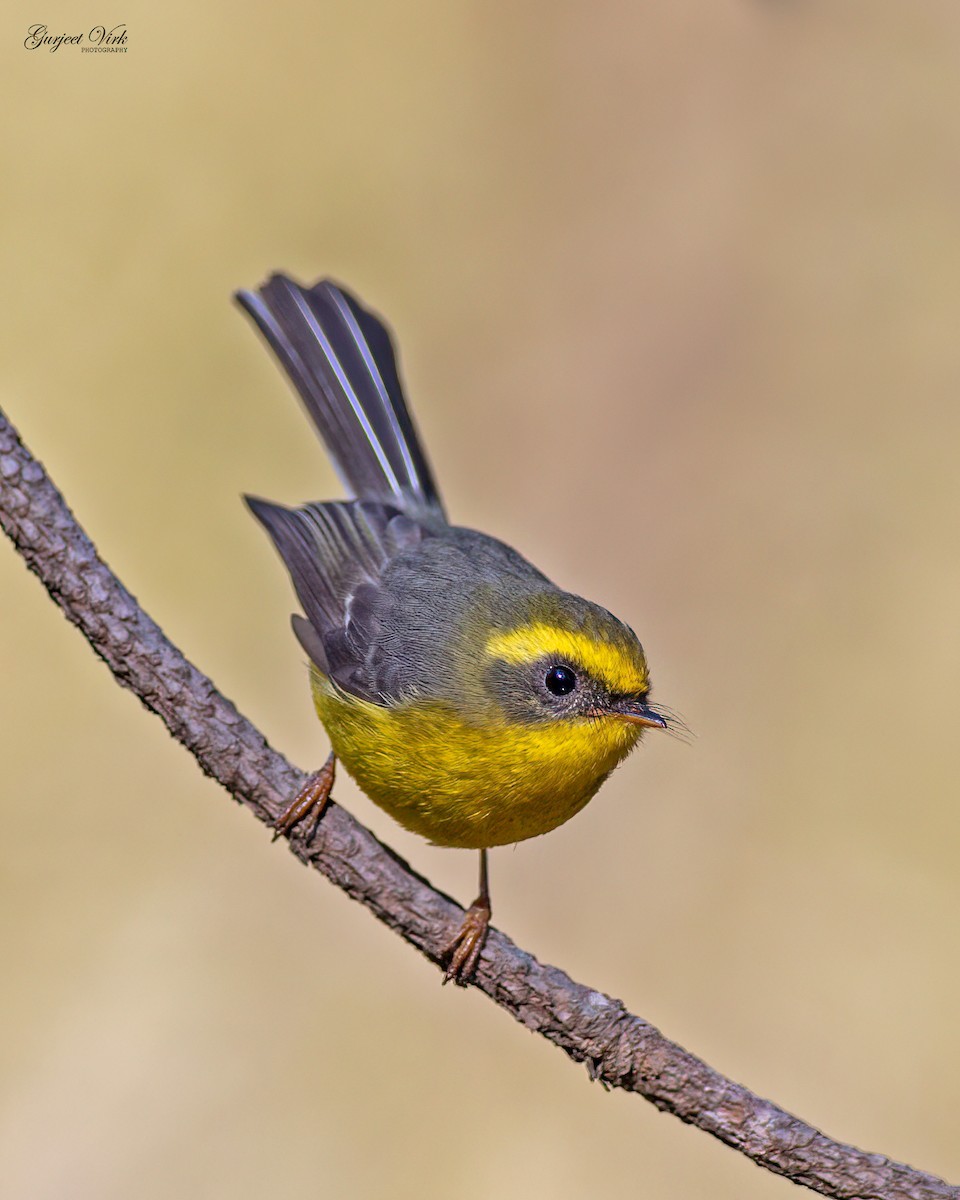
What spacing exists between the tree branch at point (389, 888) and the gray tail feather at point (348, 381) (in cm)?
173

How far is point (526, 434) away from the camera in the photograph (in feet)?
24.9

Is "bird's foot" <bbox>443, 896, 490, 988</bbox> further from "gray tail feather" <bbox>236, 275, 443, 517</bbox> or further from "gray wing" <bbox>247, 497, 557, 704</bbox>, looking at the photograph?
"gray tail feather" <bbox>236, 275, 443, 517</bbox>

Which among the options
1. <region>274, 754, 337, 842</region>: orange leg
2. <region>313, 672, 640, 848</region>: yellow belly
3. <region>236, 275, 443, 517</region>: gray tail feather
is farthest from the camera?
<region>236, 275, 443, 517</region>: gray tail feather

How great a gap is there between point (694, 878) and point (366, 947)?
1638 millimetres

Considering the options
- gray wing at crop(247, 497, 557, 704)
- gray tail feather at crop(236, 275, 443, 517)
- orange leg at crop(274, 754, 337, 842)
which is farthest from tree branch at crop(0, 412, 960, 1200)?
gray tail feather at crop(236, 275, 443, 517)

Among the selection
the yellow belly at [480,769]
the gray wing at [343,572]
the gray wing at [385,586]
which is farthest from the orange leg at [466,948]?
the gray wing at [343,572]

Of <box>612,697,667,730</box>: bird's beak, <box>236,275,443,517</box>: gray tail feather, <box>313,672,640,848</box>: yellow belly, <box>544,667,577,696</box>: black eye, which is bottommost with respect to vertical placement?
<box>313,672,640,848</box>: yellow belly

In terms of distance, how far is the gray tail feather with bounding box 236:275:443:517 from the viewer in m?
4.98

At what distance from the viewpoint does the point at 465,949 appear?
3.75 metres

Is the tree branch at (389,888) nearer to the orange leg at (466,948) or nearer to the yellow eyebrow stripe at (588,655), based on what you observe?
the orange leg at (466,948)

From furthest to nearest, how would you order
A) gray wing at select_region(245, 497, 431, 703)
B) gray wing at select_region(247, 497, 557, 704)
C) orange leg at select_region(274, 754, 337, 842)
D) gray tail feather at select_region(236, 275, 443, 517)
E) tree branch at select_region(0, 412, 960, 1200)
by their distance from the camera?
1. gray tail feather at select_region(236, 275, 443, 517)
2. gray wing at select_region(245, 497, 431, 703)
3. gray wing at select_region(247, 497, 557, 704)
4. orange leg at select_region(274, 754, 337, 842)
5. tree branch at select_region(0, 412, 960, 1200)

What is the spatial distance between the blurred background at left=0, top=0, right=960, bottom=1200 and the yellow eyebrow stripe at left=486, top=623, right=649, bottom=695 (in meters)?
2.17

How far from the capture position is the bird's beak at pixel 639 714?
146 inches

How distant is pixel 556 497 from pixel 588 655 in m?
3.67
